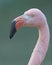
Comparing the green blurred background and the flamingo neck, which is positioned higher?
the flamingo neck

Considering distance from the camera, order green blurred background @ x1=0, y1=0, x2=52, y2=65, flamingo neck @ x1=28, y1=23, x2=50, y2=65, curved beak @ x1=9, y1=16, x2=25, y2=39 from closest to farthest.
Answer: curved beak @ x1=9, y1=16, x2=25, y2=39 → flamingo neck @ x1=28, y1=23, x2=50, y2=65 → green blurred background @ x1=0, y1=0, x2=52, y2=65

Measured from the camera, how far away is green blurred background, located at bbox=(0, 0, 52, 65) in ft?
24.2

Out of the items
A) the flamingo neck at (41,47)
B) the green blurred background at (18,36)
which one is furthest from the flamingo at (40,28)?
the green blurred background at (18,36)

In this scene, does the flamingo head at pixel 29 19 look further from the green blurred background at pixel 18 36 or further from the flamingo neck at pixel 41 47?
the green blurred background at pixel 18 36

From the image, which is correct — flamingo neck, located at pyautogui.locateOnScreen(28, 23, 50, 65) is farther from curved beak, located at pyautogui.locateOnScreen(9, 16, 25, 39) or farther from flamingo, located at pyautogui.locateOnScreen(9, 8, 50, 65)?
Result: curved beak, located at pyautogui.locateOnScreen(9, 16, 25, 39)

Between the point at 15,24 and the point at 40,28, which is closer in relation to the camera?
the point at 15,24

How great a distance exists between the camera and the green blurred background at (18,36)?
7.37 metres

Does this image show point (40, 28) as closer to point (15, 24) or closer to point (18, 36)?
point (15, 24)

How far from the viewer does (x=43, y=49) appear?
8.14ft

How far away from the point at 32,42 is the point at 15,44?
39 cm

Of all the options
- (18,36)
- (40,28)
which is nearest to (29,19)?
(40,28)

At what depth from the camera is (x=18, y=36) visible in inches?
297

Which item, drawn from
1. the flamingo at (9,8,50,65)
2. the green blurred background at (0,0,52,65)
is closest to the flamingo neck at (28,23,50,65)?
the flamingo at (9,8,50,65)

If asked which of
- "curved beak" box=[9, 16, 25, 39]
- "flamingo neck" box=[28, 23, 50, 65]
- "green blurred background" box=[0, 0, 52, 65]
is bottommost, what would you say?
"green blurred background" box=[0, 0, 52, 65]
